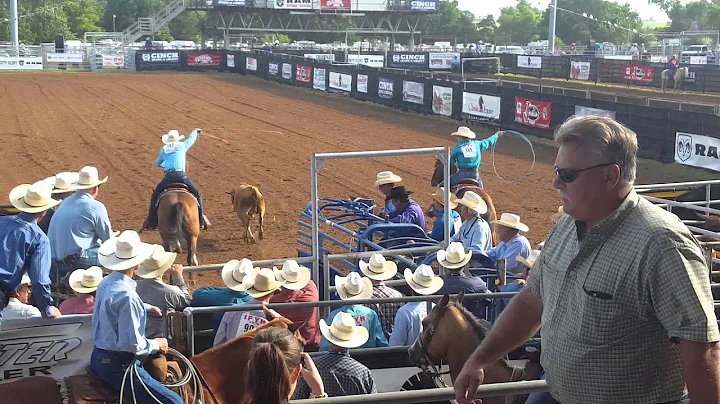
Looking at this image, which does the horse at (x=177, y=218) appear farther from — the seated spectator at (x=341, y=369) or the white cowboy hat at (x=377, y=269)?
the seated spectator at (x=341, y=369)

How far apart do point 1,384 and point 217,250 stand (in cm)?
943

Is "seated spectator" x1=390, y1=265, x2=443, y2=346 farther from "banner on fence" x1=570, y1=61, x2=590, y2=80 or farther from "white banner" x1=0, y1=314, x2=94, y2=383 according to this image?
"banner on fence" x1=570, y1=61, x2=590, y2=80

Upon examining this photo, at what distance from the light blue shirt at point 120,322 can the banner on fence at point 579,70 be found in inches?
1693

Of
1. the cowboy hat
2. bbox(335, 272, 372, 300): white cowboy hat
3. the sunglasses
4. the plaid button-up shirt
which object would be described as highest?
the sunglasses

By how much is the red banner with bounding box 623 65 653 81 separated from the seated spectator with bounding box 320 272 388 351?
3753 cm

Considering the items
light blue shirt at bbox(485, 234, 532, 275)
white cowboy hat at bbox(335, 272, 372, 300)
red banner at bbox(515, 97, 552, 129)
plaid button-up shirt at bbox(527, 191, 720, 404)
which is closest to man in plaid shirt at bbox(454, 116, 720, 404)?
plaid button-up shirt at bbox(527, 191, 720, 404)

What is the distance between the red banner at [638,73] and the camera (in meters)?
41.7

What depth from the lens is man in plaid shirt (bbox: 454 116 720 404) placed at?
2680 millimetres

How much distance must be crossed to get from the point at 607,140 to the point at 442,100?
26.4m

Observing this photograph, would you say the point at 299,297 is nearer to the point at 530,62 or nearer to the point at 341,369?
the point at 341,369

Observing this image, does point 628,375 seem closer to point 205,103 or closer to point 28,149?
point 28,149

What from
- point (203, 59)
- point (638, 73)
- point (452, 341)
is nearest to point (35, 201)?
point (452, 341)

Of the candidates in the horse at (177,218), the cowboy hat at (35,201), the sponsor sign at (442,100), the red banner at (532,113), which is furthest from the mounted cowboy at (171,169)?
the sponsor sign at (442,100)

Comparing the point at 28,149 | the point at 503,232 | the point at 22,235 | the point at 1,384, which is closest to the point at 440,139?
the point at 28,149
